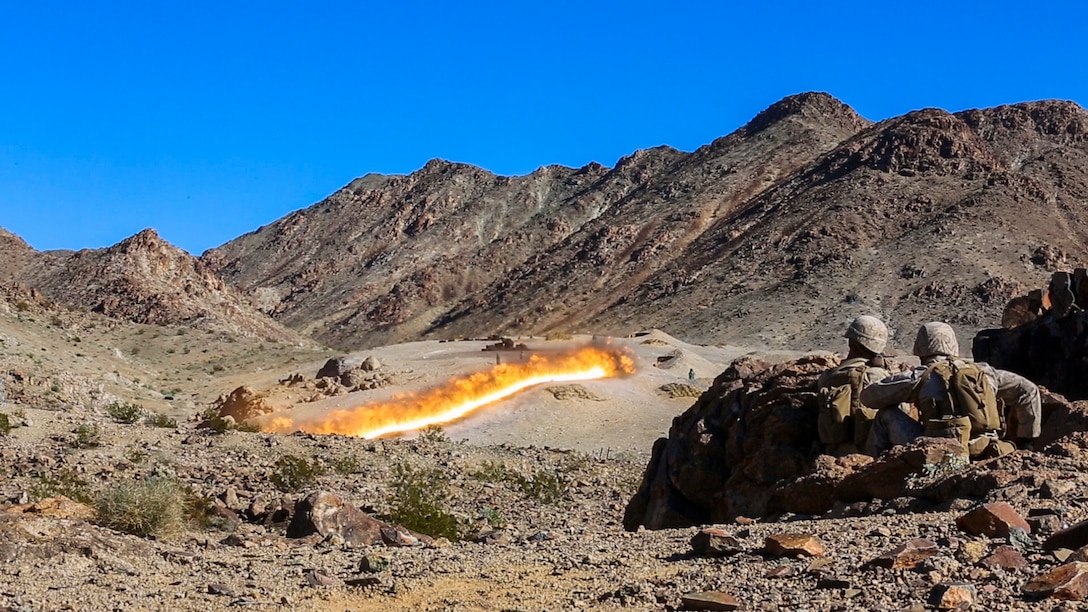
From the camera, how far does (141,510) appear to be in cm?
1073

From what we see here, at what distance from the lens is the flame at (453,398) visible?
97.2ft

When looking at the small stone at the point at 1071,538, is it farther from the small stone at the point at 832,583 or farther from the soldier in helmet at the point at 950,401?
the soldier in helmet at the point at 950,401

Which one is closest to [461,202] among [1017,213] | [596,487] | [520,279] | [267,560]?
[520,279]

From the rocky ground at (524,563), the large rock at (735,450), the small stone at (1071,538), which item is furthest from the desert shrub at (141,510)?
the small stone at (1071,538)

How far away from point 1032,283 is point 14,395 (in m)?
61.7

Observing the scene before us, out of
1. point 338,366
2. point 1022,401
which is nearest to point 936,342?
point 1022,401

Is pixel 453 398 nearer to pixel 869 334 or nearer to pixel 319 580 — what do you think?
pixel 869 334

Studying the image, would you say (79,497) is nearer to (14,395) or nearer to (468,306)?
(14,395)

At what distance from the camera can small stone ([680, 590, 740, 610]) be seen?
20.2ft

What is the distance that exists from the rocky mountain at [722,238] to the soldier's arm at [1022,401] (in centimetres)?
5670

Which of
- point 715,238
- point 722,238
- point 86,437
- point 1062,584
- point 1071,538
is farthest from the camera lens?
point 715,238

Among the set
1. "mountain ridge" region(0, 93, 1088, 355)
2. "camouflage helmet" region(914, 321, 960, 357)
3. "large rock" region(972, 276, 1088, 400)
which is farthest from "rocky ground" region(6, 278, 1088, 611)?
"mountain ridge" region(0, 93, 1088, 355)

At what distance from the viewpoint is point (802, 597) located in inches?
244

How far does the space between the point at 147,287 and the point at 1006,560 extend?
63.0 metres
